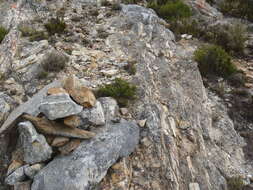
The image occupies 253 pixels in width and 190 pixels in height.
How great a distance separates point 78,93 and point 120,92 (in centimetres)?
105

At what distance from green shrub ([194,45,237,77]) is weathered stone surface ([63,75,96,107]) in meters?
4.10

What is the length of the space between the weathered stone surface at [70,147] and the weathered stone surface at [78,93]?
2.09ft

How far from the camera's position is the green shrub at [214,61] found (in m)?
7.05

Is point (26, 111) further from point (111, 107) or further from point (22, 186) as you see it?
point (111, 107)

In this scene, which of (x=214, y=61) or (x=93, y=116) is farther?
(x=214, y=61)

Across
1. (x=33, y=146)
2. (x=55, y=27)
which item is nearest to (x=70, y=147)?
(x=33, y=146)

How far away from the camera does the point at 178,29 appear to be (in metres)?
8.51

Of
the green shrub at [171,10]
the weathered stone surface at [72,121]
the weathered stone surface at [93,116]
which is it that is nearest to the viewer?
the weathered stone surface at [72,121]

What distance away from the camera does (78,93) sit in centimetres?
426

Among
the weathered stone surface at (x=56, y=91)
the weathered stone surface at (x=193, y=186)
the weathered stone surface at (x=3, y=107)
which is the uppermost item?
the weathered stone surface at (x=56, y=91)

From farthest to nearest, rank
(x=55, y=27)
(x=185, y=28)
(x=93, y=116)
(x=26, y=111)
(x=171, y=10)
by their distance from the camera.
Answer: (x=171, y=10)
(x=185, y=28)
(x=55, y=27)
(x=93, y=116)
(x=26, y=111)

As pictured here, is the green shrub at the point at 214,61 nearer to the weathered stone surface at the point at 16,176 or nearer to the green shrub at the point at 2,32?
the weathered stone surface at the point at 16,176

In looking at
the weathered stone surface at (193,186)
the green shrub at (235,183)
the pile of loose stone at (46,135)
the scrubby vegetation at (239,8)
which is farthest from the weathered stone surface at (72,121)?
the scrubby vegetation at (239,8)

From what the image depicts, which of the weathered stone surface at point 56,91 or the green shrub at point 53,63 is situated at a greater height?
the weathered stone surface at point 56,91
